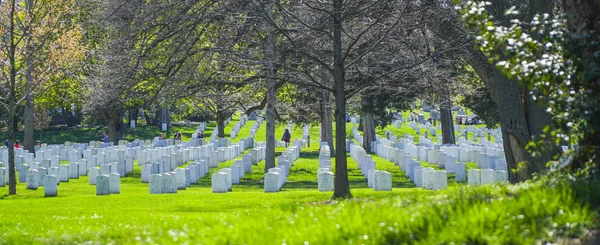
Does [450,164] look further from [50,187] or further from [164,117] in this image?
[164,117]

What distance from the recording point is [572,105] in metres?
8.28

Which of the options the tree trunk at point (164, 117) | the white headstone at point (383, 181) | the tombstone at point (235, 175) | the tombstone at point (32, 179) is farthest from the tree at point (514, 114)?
the tree trunk at point (164, 117)

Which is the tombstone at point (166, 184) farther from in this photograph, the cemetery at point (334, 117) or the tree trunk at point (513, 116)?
the tree trunk at point (513, 116)

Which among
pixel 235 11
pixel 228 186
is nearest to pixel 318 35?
pixel 235 11

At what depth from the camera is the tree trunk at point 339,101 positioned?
51.6 ft

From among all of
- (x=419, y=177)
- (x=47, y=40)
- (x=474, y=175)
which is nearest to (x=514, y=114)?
(x=474, y=175)

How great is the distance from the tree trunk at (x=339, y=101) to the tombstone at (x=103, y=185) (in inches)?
298

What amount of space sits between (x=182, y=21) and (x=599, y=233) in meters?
12.6

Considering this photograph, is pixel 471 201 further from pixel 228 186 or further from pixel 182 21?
pixel 228 186

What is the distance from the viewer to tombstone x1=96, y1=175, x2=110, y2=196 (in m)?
21.3

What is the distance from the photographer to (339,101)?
15.9 metres

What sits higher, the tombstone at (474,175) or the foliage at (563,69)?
the foliage at (563,69)

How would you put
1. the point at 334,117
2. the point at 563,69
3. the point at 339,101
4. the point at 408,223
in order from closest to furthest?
the point at 408,223 → the point at 563,69 → the point at 339,101 → the point at 334,117

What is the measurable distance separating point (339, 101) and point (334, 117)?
438cm
